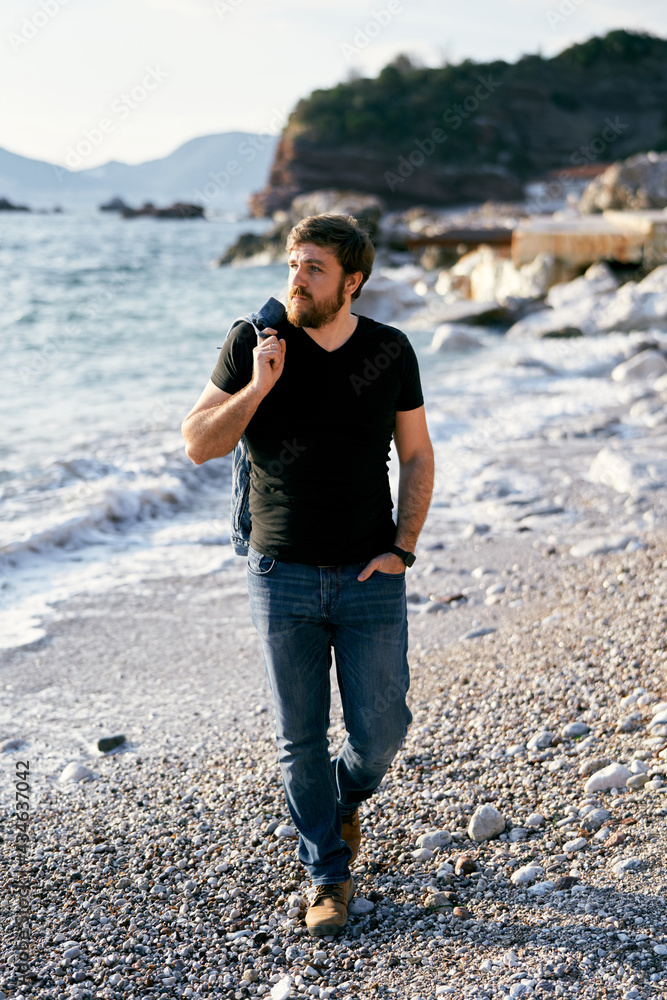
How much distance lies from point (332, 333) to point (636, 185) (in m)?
34.7

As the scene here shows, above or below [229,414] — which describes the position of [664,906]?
below

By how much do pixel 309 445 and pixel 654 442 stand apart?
24.4 feet

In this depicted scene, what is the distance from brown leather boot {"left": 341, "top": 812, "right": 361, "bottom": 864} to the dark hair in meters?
1.83

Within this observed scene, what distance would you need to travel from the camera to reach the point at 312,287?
2.64m

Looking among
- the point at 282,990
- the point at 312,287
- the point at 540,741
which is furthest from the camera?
the point at 540,741

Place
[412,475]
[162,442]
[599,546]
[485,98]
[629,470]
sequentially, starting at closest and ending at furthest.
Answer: [412,475]
[599,546]
[629,470]
[162,442]
[485,98]

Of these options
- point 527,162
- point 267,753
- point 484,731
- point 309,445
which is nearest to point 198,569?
point 267,753

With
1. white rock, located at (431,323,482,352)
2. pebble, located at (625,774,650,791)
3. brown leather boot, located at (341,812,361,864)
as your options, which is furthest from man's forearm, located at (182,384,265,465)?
white rock, located at (431,323,482,352)

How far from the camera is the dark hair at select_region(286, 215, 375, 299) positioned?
2643mm

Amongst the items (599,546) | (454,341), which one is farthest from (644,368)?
(599,546)

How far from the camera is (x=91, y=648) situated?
5121 mm

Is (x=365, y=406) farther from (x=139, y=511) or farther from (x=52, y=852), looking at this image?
(x=139, y=511)

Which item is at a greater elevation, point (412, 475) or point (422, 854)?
point (412, 475)

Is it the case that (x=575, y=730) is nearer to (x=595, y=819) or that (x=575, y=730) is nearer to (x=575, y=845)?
(x=595, y=819)
